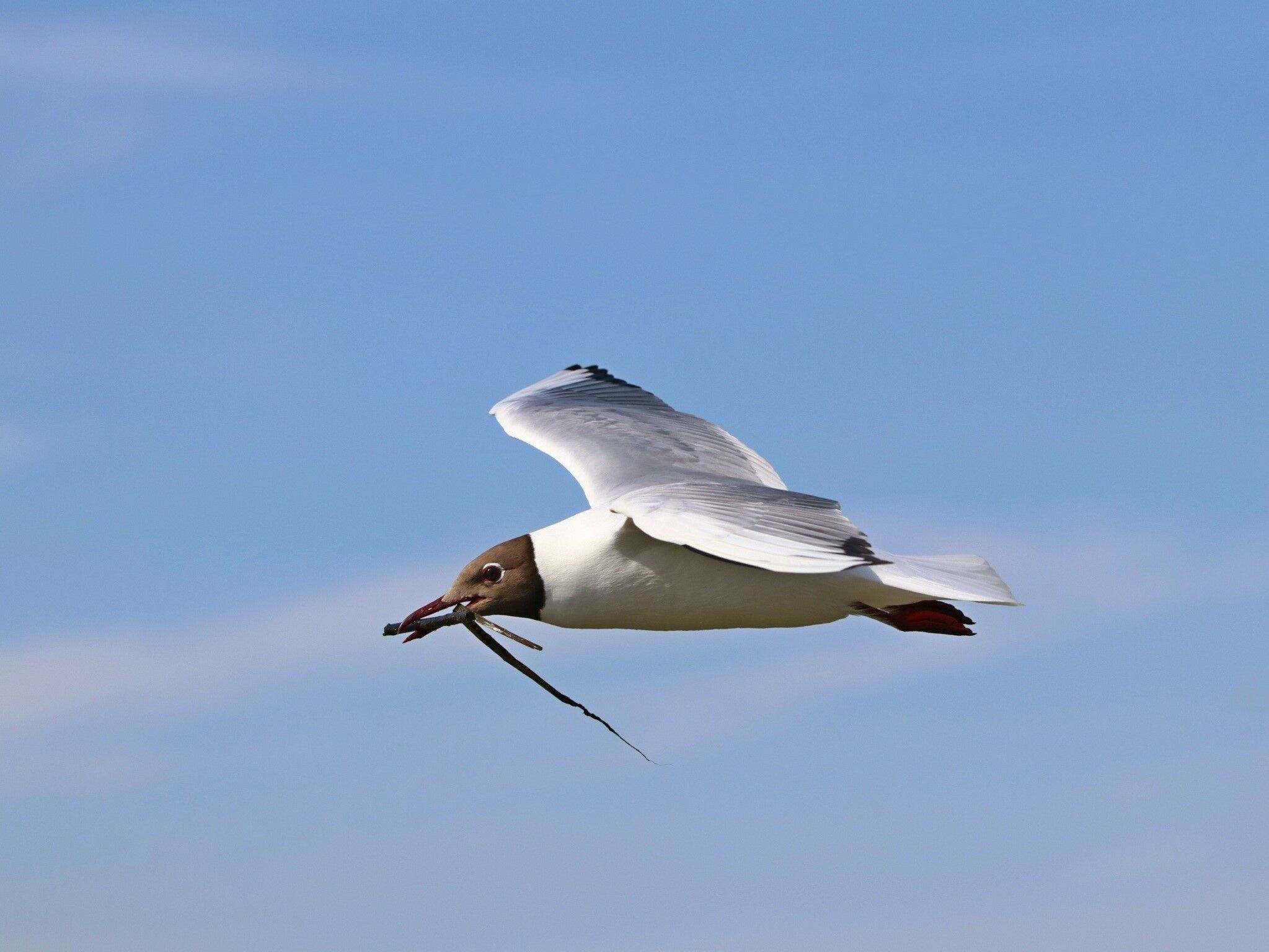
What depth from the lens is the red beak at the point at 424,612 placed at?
8.83 meters

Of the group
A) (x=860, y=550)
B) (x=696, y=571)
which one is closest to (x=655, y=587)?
(x=696, y=571)

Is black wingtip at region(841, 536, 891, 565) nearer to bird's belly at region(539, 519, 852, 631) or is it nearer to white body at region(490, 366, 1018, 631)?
white body at region(490, 366, 1018, 631)

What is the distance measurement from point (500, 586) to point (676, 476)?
4.49 feet

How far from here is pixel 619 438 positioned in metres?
10.5

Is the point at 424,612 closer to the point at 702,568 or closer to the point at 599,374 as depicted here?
the point at 702,568

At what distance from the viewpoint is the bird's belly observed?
27.2 ft

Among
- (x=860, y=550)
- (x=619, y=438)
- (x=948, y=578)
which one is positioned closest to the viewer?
(x=860, y=550)

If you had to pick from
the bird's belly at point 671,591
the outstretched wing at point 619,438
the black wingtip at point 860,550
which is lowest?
the black wingtip at point 860,550

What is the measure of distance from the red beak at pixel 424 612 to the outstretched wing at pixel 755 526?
4.55ft

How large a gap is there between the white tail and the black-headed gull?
0.03 feet

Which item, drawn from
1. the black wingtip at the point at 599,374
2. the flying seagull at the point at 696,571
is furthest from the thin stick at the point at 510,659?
the black wingtip at the point at 599,374

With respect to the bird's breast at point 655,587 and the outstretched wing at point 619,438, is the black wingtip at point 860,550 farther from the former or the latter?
the outstretched wing at point 619,438

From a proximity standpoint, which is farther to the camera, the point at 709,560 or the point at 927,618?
the point at 927,618

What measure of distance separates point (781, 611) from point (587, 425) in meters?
2.85
